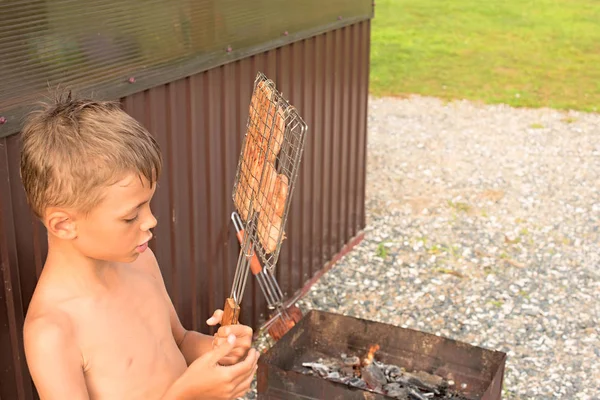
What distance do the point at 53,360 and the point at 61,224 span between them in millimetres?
374

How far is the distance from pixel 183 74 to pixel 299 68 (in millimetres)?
1626

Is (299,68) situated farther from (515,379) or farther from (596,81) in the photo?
(596,81)

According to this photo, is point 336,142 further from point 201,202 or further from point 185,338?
point 185,338

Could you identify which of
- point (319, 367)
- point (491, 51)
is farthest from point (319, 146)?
point (491, 51)

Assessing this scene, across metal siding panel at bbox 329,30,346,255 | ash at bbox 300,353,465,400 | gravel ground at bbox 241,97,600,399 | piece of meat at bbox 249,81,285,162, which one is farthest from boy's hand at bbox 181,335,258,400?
metal siding panel at bbox 329,30,346,255

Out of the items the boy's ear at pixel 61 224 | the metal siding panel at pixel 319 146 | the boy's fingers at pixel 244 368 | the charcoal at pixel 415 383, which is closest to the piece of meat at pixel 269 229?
the boy's fingers at pixel 244 368

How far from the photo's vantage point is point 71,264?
2619mm

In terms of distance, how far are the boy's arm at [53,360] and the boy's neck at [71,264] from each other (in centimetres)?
15

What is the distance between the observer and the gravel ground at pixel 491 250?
235 inches

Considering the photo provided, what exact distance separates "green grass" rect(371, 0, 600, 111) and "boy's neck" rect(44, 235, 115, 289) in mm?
11518

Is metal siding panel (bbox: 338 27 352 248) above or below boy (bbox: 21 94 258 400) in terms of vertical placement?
below

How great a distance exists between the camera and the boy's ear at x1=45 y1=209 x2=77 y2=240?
2.43 metres

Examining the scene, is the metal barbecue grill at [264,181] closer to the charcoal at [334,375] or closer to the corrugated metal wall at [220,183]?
the corrugated metal wall at [220,183]

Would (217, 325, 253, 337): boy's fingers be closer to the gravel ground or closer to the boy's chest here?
the boy's chest
